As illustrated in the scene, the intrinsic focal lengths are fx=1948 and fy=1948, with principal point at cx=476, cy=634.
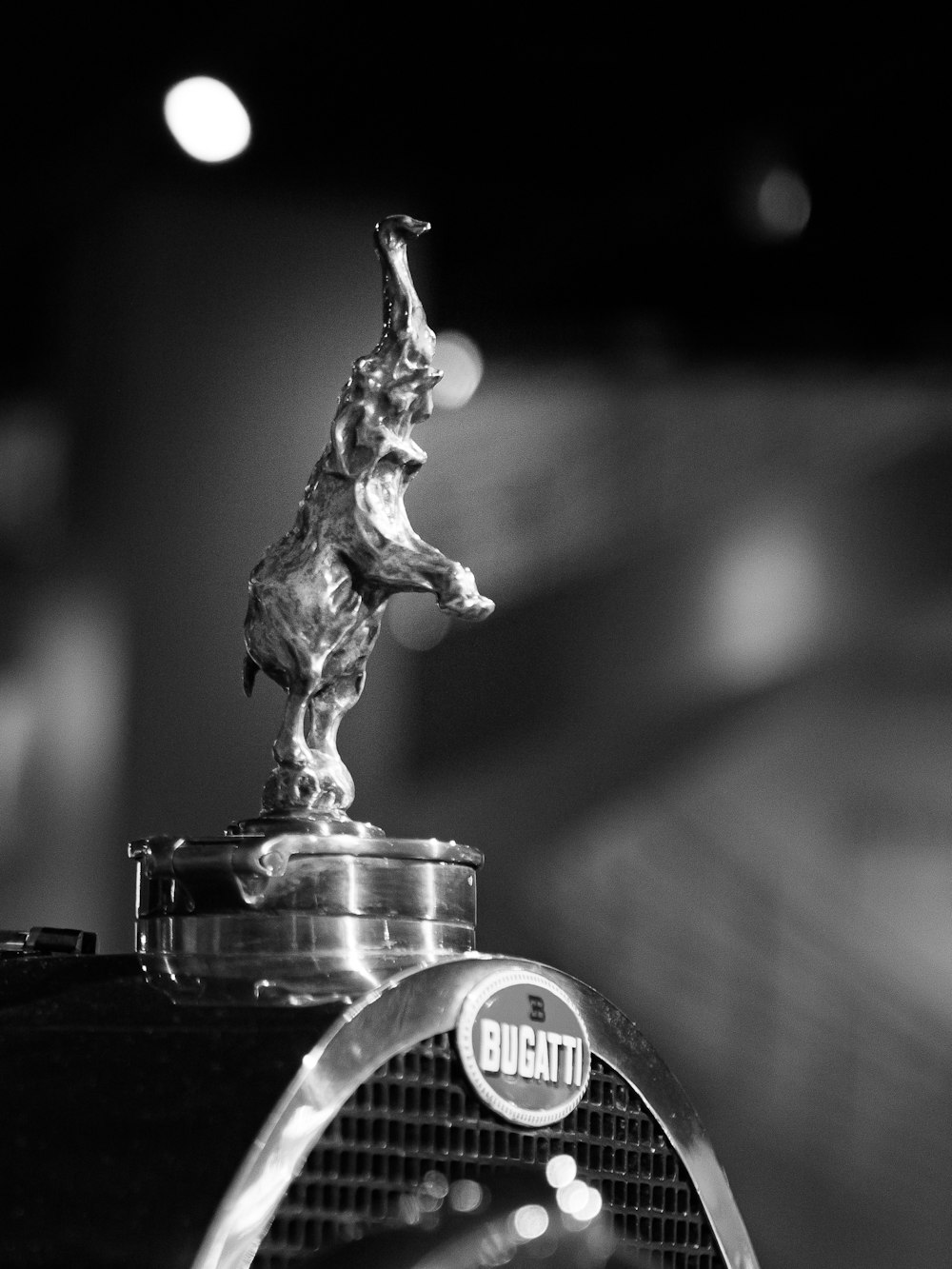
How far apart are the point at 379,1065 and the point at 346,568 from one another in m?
0.25

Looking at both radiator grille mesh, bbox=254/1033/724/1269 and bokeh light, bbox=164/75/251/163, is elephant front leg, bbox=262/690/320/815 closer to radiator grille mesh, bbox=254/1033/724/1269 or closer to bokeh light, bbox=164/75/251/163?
radiator grille mesh, bbox=254/1033/724/1269

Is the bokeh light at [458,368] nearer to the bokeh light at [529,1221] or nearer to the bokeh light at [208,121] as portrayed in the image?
the bokeh light at [208,121]

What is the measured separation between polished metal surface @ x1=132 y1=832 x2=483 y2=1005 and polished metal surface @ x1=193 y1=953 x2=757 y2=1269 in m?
0.04

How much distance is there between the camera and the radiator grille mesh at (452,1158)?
0.70 m

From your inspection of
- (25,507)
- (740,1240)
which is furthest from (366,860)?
(25,507)

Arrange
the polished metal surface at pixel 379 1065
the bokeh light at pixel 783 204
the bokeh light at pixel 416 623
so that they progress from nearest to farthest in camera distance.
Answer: the polished metal surface at pixel 379 1065, the bokeh light at pixel 416 623, the bokeh light at pixel 783 204

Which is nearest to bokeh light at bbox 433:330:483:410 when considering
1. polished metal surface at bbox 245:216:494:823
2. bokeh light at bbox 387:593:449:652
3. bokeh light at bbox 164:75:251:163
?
bokeh light at bbox 387:593:449:652

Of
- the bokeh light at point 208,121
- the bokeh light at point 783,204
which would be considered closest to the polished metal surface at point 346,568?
the bokeh light at point 208,121

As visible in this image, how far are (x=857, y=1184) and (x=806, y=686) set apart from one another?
568 mm

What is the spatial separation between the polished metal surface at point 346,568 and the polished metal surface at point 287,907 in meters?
0.05

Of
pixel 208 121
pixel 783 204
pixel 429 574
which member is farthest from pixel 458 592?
pixel 783 204

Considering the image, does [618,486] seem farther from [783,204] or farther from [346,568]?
[346,568]

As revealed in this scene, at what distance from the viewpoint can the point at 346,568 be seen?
2.90 ft

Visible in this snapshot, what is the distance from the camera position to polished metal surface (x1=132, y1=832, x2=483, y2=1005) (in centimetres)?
80
